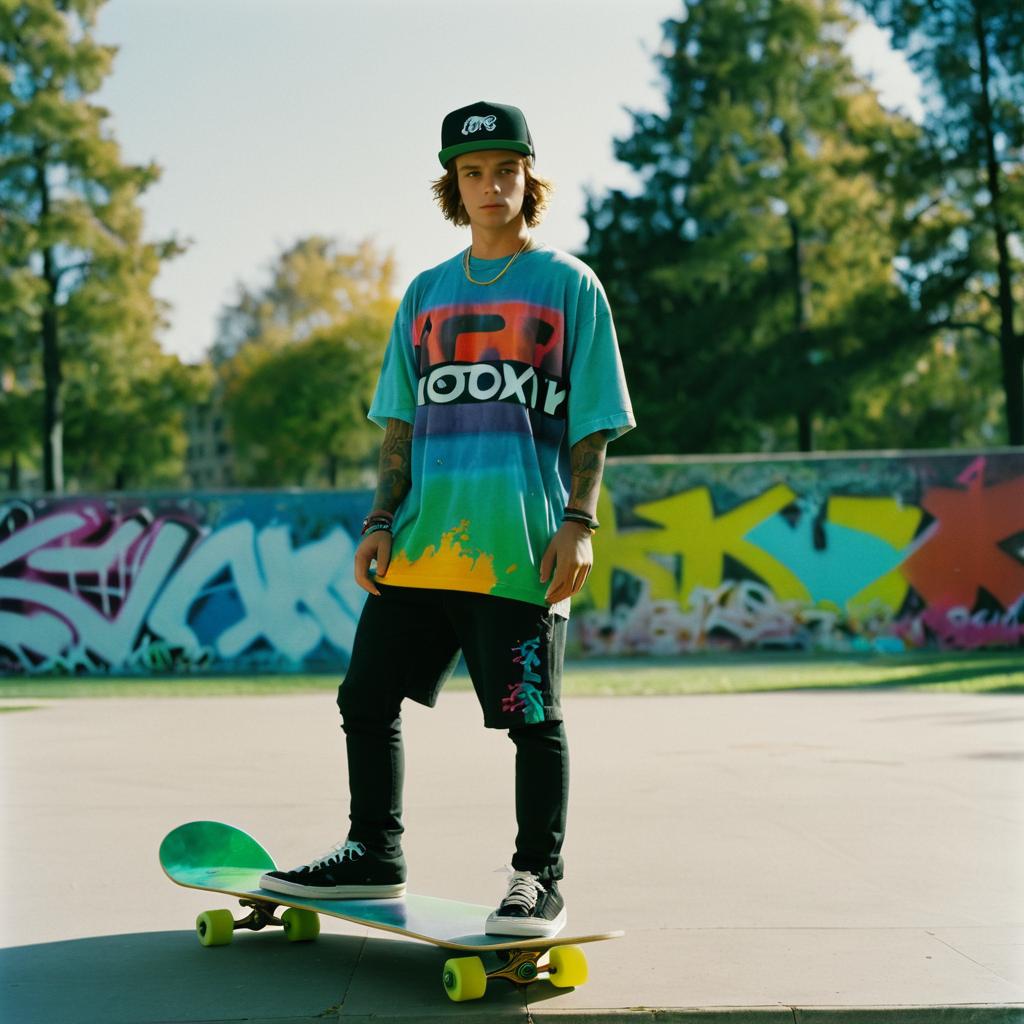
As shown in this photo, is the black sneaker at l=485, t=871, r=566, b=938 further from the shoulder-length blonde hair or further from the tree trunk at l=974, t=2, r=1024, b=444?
the tree trunk at l=974, t=2, r=1024, b=444

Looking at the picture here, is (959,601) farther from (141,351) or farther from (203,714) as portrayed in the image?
(141,351)

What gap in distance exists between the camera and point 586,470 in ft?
11.4

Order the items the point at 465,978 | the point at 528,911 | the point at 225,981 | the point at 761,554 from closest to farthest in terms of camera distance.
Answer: the point at 465,978, the point at 528,911, the point at 225,981, the point at 761,554

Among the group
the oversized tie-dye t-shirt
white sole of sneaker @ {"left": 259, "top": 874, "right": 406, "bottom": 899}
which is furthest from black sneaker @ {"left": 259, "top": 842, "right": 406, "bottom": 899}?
the oversized tie-dye t-shirt

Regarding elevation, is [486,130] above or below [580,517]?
above

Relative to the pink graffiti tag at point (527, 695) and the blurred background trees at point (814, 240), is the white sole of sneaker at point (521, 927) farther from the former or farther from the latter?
the blurred background trees at point (814, 240)

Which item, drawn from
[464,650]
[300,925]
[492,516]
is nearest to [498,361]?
[492,516]

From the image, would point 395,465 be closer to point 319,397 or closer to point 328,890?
point 328,890

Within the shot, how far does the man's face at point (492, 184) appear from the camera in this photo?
11.6 feet

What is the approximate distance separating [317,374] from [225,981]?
4083cm

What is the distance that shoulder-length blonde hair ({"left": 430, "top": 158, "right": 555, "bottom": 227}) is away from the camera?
12.1 feet

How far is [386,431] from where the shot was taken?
3.80 m

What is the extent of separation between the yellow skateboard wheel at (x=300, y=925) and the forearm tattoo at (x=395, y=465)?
1.16 meters

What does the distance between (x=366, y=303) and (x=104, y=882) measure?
139ft
